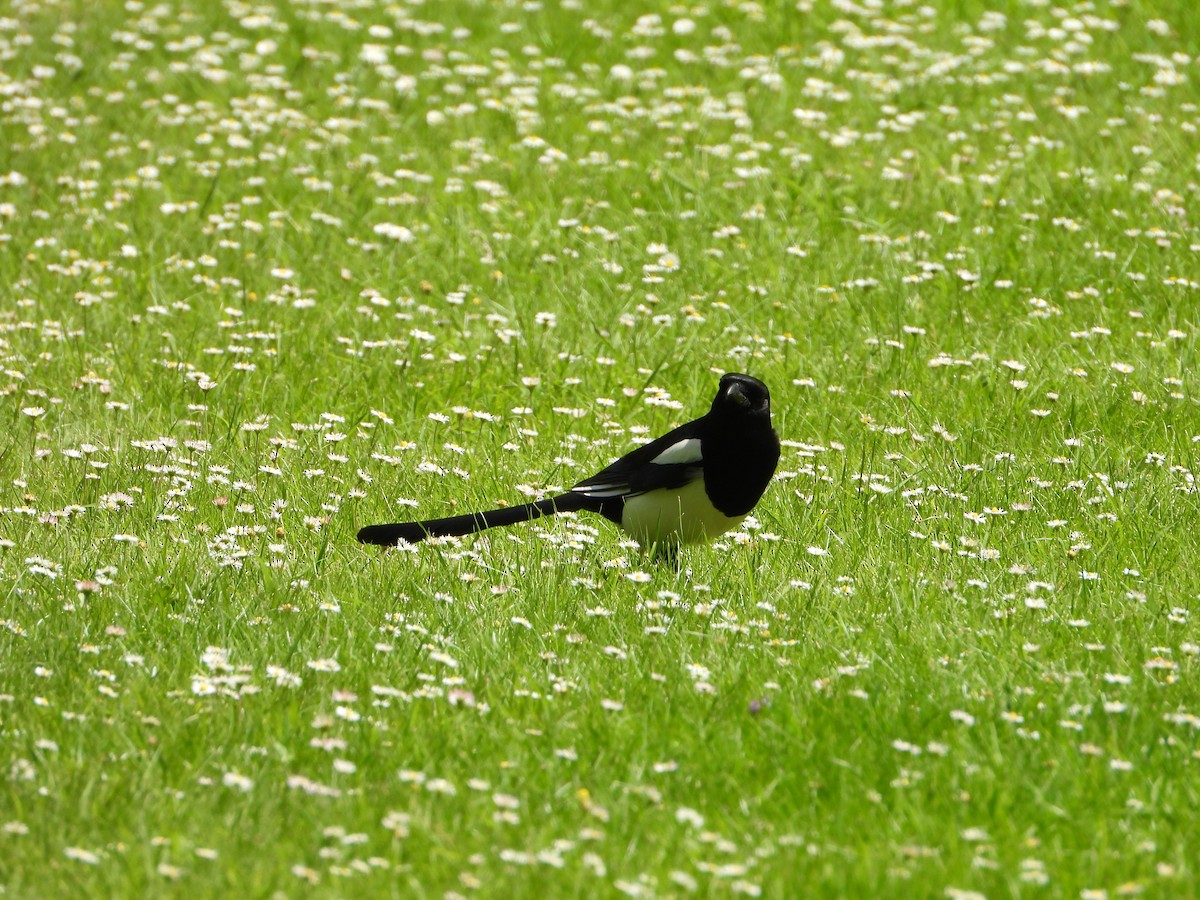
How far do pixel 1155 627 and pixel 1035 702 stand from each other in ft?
2.21

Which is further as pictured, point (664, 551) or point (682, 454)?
point (664, 551)

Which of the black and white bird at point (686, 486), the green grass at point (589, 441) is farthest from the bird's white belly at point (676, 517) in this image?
the green grass at point (589, 441)

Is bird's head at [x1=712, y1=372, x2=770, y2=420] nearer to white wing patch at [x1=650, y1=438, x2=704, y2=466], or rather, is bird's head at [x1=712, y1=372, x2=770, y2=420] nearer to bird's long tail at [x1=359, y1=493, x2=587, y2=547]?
white wing patch at [x1=650, y1=438, x2=704, y2=466]

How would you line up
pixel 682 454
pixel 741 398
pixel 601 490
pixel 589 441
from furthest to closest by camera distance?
pixel 589 441 → pixel 601 490 → pixel 682 454 → pixel 741 398

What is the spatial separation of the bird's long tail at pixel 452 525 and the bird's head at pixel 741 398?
0.61 metres

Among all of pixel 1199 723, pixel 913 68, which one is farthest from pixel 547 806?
pixel 913 68

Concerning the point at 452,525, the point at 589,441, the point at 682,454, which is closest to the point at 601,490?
the point at 682,454

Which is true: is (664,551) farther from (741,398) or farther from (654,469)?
(741,398)

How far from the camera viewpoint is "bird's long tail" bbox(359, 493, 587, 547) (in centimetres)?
487

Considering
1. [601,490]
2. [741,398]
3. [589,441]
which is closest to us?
[741,398]

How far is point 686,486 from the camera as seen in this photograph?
4914 millimetres

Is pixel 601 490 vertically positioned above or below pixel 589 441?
above

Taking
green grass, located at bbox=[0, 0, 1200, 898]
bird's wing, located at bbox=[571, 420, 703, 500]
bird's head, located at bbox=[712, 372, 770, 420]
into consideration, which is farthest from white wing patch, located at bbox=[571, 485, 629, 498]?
bird's head, located at bbox=[712, 372, 770, 420]

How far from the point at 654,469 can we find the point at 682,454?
0.11 metres
